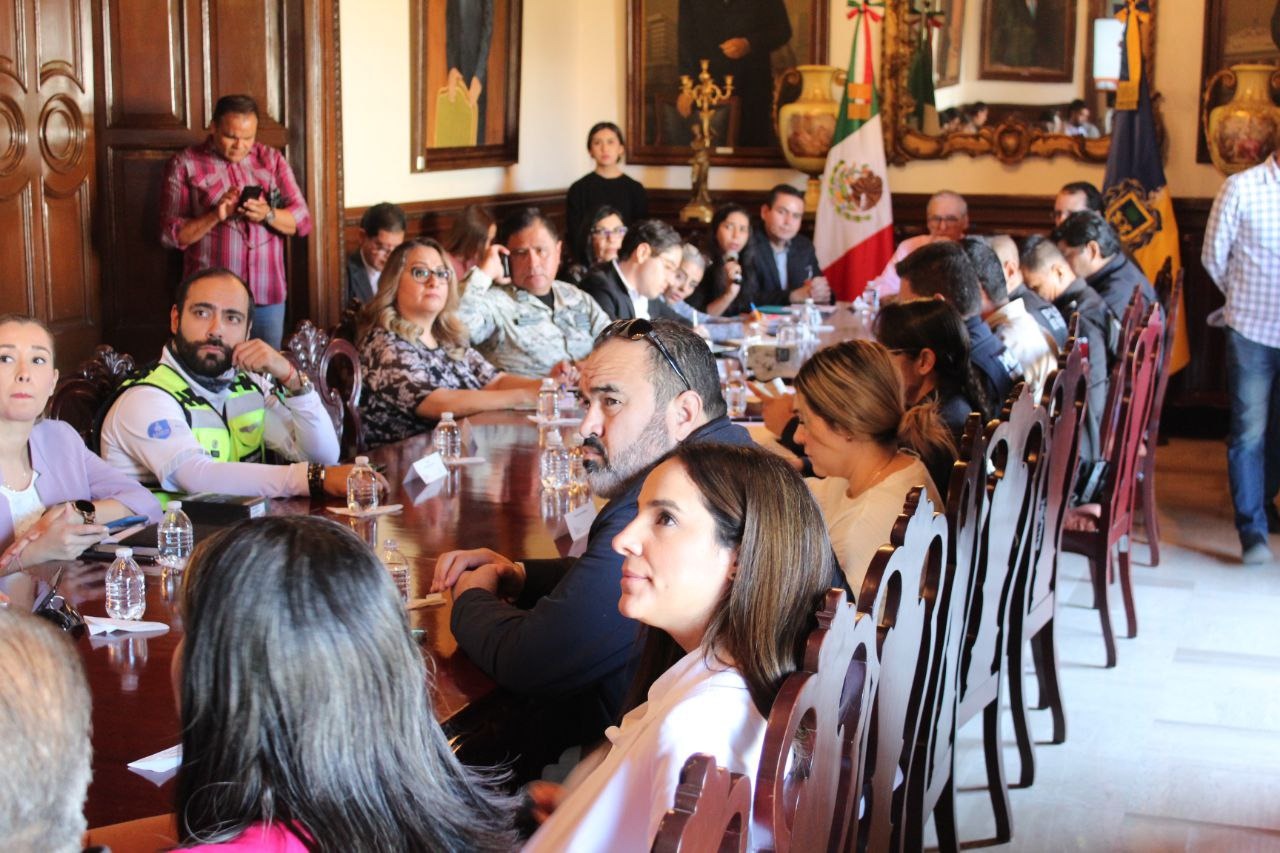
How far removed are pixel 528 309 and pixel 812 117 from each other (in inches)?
163

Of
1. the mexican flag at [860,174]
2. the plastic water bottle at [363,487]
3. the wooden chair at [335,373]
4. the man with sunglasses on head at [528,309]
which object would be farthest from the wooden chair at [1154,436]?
the mexican flag at [860,174]

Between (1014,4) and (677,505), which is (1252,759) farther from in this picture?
(1014,4)

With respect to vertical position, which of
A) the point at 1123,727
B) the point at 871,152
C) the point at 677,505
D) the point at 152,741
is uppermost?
the point at 871,152

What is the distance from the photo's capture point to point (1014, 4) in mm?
8930

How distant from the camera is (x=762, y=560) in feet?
5.89

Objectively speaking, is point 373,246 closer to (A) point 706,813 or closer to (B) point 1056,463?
(B) point 1056,463

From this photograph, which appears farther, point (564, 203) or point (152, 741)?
point (564, 203)

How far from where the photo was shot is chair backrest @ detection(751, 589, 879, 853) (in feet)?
4.42

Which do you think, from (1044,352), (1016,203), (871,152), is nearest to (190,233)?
(1044,352)

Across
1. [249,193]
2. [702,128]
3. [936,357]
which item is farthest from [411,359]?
[702,128]

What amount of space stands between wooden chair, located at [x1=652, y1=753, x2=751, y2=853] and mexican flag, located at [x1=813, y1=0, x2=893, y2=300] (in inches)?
323

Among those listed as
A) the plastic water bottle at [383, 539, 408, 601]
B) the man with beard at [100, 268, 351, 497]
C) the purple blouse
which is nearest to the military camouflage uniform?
the man with beard at [100, 268, 351, 497]

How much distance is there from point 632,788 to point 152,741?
2.64ft

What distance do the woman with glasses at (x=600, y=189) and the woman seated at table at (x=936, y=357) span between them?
5.51 metres
